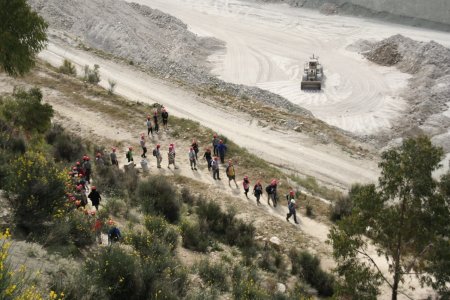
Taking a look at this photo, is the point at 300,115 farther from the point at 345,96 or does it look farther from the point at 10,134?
the point at 10,134

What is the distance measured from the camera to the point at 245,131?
109 ft

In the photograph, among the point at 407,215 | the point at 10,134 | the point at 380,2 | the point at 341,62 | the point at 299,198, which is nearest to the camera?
the point at 407,215

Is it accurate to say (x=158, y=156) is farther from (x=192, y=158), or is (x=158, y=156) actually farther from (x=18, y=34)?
(x=18, y=34)

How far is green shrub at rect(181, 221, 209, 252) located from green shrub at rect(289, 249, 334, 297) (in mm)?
3074

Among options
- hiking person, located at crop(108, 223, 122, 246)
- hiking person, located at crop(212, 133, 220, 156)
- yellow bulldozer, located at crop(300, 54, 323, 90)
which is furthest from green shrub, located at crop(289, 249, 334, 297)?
yellow bulldozer, located at crop(300, 54, 323, 90)

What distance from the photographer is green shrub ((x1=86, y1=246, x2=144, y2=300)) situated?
10.6m

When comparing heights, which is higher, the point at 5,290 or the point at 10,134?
the point at 5,290

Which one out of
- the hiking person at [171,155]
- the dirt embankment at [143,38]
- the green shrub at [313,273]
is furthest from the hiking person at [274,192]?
the dirt embankment at [143,38]

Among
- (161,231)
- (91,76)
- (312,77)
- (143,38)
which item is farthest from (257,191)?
(143,38)

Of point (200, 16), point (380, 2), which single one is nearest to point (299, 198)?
point (200, 16)

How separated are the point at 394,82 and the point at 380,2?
29419mm

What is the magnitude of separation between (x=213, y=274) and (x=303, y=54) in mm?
45452

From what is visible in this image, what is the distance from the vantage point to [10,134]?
64.5 feet

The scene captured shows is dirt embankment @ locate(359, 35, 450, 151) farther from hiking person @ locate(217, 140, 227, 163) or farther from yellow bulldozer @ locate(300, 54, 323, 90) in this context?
hiking person @ locate(217, 140, 227, 163)
